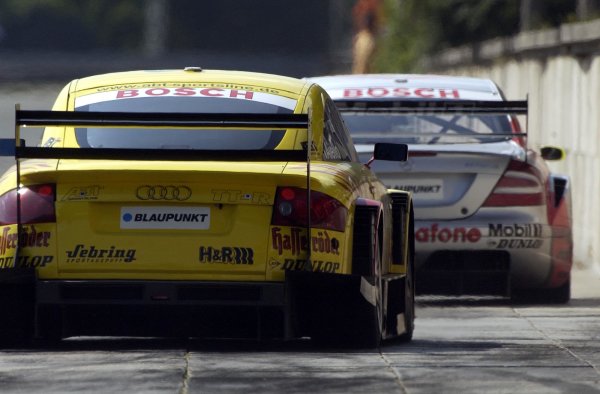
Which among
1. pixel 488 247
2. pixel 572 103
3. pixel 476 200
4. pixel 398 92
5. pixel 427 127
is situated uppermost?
pixel 572 103

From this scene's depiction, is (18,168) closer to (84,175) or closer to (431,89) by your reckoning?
(84,175)

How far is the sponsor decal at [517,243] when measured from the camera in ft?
42.4

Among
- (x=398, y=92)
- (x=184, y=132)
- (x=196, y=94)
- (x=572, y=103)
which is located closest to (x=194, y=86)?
(x=196, y=94)

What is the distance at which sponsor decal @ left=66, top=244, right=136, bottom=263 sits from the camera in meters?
8.45

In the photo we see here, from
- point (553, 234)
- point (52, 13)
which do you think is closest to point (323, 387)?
point (553, 234)

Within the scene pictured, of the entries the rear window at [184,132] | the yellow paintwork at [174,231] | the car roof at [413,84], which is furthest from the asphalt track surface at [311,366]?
the car roof at [413,84]

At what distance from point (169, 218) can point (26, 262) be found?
627 mm

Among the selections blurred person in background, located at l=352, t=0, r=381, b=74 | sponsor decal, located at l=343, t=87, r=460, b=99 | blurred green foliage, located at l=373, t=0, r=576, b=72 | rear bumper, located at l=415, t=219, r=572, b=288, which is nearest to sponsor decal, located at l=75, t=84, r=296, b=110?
rear bumper, located at l=415, t=219, r=572, b=288

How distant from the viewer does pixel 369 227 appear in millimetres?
8766

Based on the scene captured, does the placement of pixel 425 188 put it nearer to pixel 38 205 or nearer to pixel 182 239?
pixel 182 239

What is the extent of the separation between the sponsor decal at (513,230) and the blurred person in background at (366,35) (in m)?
36.4

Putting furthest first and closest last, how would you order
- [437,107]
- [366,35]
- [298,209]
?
1. [366,35]
2. [437,107]
3. [298,209]

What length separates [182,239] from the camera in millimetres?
8414

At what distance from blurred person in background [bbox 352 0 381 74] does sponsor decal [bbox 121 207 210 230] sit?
40960 millimetres
